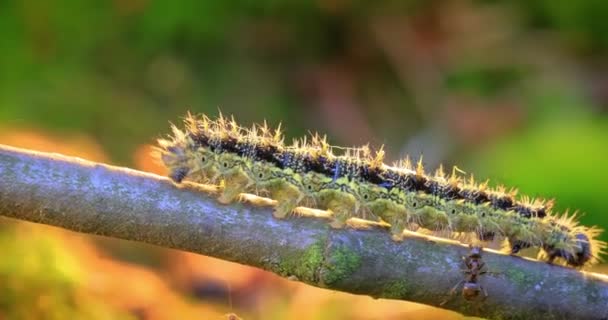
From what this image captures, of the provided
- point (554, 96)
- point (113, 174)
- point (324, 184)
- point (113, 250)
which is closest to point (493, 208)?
point (324, 184)

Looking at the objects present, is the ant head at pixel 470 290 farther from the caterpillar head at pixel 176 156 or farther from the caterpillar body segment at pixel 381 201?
the caterpillar head at pixel 176 156

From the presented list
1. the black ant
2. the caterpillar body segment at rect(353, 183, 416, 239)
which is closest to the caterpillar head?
the caterpillar body segment at rect(353, 183, 416, 239)

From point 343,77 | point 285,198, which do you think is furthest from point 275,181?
point 343,77

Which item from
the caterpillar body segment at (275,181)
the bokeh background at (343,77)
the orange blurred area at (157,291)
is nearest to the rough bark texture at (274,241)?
the caterpillar body segment at (275,181)

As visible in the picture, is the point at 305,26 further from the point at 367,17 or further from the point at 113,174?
the point at 113,174

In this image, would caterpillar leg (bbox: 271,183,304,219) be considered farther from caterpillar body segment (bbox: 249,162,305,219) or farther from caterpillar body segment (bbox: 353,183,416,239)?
caterpillar body segment (bbox: 353,183,416,239)

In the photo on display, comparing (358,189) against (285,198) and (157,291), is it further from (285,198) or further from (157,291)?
(157,291)
